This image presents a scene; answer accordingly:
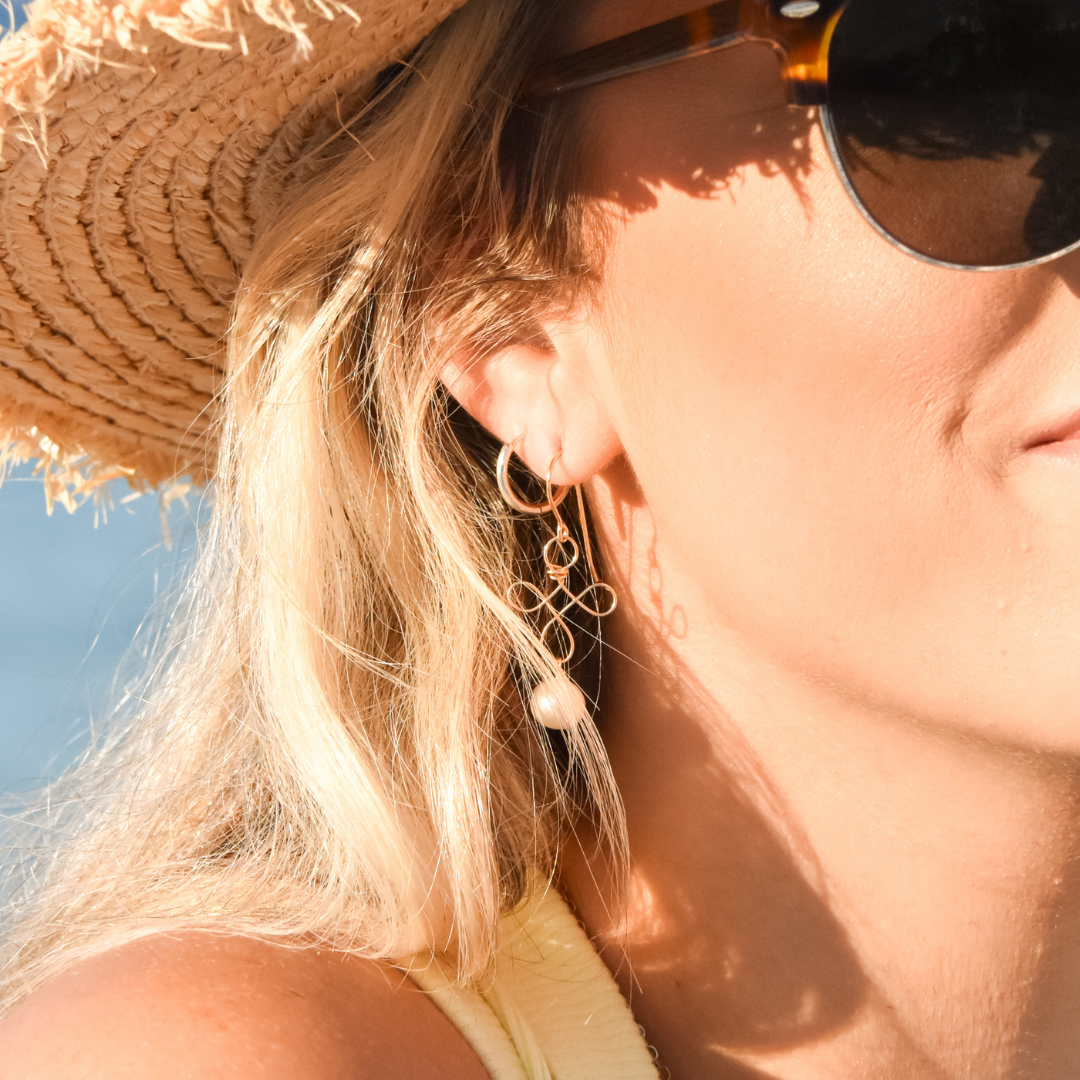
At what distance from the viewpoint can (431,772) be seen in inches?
50.9

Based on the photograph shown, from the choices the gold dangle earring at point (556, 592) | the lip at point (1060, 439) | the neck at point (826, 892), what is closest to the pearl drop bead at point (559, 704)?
the gold dangle earring at point (556, 592)

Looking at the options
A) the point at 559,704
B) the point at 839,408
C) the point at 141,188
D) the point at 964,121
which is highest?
the point at 141,188

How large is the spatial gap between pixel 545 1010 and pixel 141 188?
984mm

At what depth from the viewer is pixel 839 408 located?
101 cm

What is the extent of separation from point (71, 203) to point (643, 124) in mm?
589

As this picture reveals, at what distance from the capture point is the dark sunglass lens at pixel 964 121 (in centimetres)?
89

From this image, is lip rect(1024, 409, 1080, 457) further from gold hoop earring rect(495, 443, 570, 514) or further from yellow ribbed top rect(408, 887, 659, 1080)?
yellow ribbed top rect(408, 887, 659, 1080)

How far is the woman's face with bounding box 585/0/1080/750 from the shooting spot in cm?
97

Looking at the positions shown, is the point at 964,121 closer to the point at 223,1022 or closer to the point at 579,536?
the point at 579,536

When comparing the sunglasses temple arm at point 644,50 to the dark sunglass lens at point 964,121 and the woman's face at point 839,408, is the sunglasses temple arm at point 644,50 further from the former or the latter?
the dark sunglass lens at point 964,121

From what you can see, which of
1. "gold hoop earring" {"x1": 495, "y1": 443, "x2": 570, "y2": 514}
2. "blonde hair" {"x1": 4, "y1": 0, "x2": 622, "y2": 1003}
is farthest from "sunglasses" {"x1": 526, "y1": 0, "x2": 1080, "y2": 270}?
"gold hoop earring" {"x1": 495, "y1": 443, "x2": 570, "y2": 514}

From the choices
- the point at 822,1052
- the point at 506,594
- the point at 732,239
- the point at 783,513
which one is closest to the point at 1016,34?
the point at 732,239

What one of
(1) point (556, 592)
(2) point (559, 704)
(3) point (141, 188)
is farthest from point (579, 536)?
(3) point (141, 188)

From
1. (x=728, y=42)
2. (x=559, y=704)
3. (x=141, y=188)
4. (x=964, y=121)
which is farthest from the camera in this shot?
(x=559, y=704)
